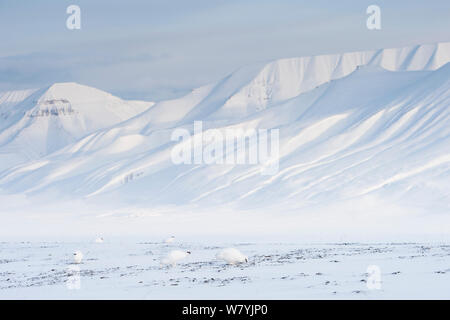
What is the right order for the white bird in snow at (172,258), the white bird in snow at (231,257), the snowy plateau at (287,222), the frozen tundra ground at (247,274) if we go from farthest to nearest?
1. the white bird in snow at (172,258)
2. the white bird in snow at (231,257)
3. the snowy plateau at (287,222)
4. the frozen tundra ground at (247,274)

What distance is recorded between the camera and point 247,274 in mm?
42625

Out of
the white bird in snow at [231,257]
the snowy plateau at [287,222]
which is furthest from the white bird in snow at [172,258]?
the white bird in snow at [231,257]

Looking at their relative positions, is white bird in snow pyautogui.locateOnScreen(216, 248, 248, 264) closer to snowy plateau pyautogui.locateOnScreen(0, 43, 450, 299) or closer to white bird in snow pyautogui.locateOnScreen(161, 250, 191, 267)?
snowy plateau pyautogui.locateOnScreen(0, 43, 450, 299)

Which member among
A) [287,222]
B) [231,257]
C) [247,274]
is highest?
[287,222]

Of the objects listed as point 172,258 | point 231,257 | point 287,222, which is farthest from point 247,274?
point 287,222

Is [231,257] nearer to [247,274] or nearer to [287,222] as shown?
[247,274]

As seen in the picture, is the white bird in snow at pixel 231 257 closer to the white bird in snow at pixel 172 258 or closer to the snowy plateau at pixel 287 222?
the snowy plateau at pixel 287 222

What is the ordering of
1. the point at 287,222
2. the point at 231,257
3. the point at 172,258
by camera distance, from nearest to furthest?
the point at 231,257
the point at 172,258
the point at 287,222

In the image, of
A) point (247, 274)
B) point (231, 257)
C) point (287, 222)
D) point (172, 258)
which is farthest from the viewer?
point (287, 222)

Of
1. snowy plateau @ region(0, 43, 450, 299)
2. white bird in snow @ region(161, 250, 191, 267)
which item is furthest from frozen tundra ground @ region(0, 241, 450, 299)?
white bird in snow @ region(161, 250, 191, 267)

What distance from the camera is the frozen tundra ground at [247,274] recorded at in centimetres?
3566

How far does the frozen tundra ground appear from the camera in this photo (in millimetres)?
35656

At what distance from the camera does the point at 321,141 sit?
607 ft
